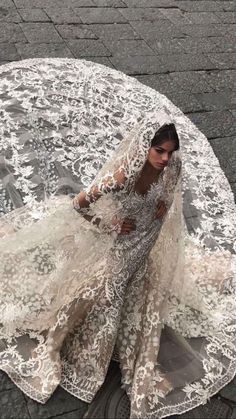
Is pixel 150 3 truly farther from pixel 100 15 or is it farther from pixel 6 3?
pixel 6 3

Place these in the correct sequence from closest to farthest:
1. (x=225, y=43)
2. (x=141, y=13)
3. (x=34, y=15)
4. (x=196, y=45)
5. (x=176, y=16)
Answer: (x=34, y=15) → (x=196, y=45) → (x=225, y=43) → (x=141, y=13) → (x=176, y=16)

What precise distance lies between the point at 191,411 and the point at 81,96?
309 centimetres

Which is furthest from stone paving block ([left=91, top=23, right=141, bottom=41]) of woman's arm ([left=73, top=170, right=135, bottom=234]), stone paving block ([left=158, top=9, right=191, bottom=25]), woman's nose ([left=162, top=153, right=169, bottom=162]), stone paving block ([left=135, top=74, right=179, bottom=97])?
woman's nose ([left=162, top=153, right=169, bottom=162])

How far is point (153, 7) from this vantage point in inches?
291

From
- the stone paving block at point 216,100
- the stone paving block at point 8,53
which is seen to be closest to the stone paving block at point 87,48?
the stone paving block at point 8,53

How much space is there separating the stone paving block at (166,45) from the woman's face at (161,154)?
387 centimetres

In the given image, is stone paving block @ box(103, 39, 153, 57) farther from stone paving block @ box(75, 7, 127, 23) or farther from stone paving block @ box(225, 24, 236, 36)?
stone paving block @ box(225, 24, 236, 36)

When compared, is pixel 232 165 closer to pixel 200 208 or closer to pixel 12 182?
pixel 200 208

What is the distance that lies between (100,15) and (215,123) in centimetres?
236

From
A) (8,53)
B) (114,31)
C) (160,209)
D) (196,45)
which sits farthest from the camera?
(196,45)

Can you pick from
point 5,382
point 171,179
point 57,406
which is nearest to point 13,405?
point 5,382

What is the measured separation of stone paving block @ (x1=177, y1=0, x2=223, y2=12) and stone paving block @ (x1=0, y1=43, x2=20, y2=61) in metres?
2.83

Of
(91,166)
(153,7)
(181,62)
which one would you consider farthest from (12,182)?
(153,7)

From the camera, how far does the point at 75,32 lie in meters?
6.49
